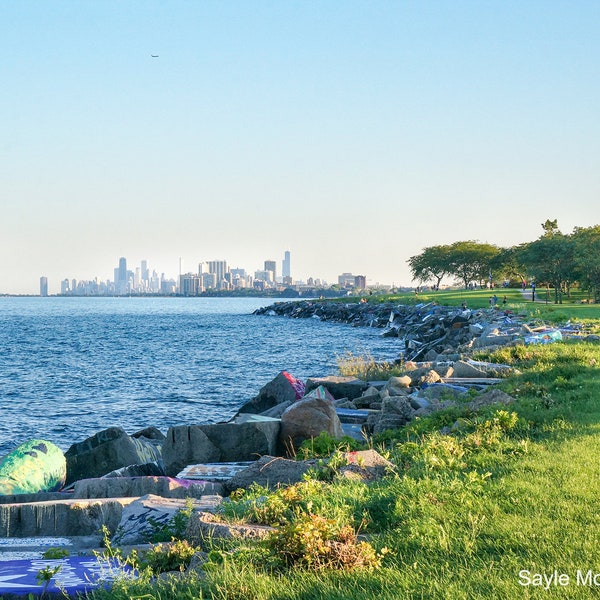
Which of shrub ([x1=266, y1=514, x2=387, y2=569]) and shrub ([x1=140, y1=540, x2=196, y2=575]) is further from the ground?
shrub ([x1=266, y1=514, x2=387, y2=569])

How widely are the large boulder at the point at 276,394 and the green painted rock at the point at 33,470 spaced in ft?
20.4

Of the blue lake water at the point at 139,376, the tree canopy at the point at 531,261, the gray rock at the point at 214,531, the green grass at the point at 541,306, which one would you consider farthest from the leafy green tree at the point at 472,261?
the gray rock at the point at 214,531

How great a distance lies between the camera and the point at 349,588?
4.41 metres

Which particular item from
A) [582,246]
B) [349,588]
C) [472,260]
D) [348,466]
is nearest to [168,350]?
[582,246]

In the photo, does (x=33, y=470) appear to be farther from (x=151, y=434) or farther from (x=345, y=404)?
(x=345, y=404)

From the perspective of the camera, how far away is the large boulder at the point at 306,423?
10.9 metres

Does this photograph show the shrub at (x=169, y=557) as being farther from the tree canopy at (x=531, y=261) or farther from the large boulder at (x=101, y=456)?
the tree canopy at (x=531, y=261)

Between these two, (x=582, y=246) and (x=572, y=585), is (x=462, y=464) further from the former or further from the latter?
(x=582, y=246)

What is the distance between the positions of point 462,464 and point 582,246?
184 feet

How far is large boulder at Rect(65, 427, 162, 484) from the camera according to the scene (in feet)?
38.7

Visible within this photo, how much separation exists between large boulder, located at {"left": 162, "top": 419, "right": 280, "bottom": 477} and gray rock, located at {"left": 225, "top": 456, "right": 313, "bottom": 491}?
7.75ft

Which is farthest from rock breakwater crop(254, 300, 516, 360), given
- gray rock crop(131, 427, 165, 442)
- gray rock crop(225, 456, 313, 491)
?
gray rock crop(225, 456, 313, 491)

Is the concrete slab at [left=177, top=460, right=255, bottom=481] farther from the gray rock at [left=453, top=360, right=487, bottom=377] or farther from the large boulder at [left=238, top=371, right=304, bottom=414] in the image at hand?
Result: the gray rock at [left=453, top=360, right=487, bottom=377]

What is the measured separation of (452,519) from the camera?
556cm
